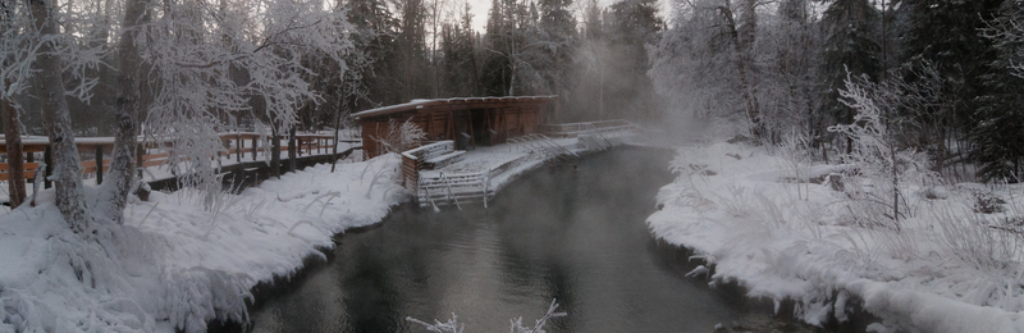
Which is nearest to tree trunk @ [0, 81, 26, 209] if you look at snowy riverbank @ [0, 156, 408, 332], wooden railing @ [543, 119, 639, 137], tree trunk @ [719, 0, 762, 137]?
snowy riverbank @ [0, 156, 408, 332]

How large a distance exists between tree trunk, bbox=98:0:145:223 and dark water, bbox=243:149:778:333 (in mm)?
2427

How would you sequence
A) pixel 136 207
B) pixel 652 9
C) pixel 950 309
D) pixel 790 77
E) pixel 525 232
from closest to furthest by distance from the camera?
1. pixel 950 309
2. pixel 136 207
3. pixel 525 232
4. pixel 790 77
5. pixel 652 9

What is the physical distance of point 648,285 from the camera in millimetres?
9531

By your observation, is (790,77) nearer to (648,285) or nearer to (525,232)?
(525,232)

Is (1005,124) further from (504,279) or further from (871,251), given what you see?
(504,279)

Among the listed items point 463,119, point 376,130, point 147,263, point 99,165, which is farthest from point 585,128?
point 147,263

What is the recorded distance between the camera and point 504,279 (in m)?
9.95

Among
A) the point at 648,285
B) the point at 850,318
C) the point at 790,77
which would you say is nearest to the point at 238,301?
the point at 648,285

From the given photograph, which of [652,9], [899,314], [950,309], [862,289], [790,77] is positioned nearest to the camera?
[950,309]

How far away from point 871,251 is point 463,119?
22732 millimetres

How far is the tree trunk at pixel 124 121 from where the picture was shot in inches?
286

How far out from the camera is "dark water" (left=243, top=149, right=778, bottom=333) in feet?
26.8

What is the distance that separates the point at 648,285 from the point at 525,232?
4.61 m

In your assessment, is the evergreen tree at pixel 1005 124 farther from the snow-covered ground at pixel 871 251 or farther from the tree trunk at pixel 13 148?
the tree trunk at pixel 13 148
